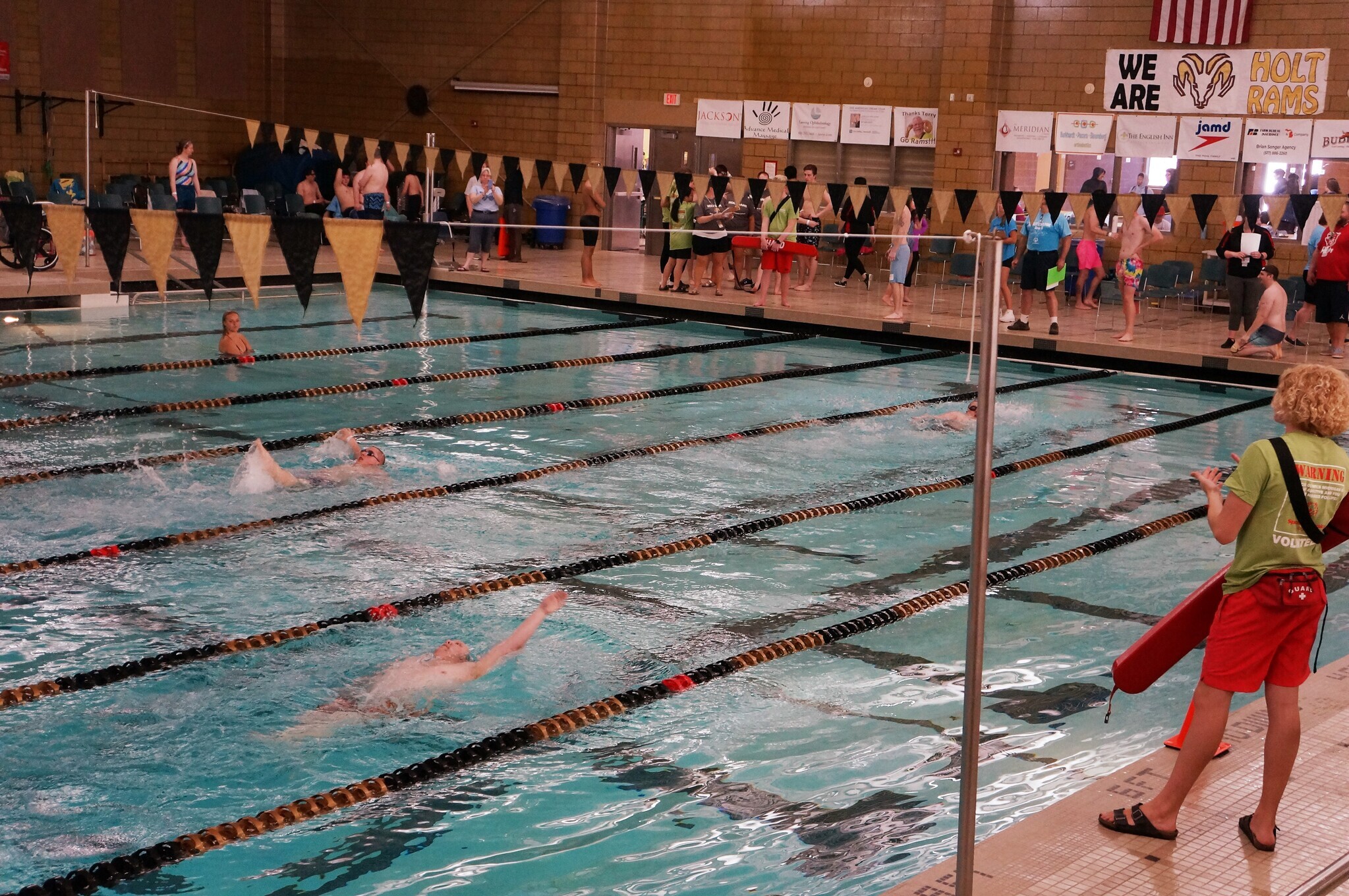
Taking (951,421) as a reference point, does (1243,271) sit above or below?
above

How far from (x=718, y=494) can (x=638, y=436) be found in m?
1.52

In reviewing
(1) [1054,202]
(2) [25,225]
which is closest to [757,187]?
(1) [1054,202]

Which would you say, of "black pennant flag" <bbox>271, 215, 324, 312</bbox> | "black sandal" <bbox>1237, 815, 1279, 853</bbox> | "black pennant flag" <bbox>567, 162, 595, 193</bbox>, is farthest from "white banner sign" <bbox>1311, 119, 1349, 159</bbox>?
A: "black sandal" <bbox>1237, 815, 1279, 853</bbox>

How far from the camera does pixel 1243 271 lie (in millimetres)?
12953

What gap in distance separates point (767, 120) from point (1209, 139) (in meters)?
6.06

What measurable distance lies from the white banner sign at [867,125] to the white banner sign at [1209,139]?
3.91 metres

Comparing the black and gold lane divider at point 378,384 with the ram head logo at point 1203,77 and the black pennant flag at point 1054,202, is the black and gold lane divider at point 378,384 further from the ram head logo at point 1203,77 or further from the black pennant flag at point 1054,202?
the ram head logo at point 1203,77

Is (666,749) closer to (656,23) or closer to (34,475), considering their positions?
(34,475)

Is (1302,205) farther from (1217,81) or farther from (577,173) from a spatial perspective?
(577,173)

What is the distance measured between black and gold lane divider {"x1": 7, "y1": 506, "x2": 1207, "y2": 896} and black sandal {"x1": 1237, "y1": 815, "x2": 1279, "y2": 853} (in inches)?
36.4

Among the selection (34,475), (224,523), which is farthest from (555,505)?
(34,475)

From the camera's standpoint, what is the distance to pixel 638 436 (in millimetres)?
9406

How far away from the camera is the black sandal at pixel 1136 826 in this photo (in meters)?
3.53

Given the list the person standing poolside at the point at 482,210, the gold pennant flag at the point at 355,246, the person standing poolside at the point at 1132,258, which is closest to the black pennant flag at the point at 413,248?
the gold pennant flag at the point at 355,246
